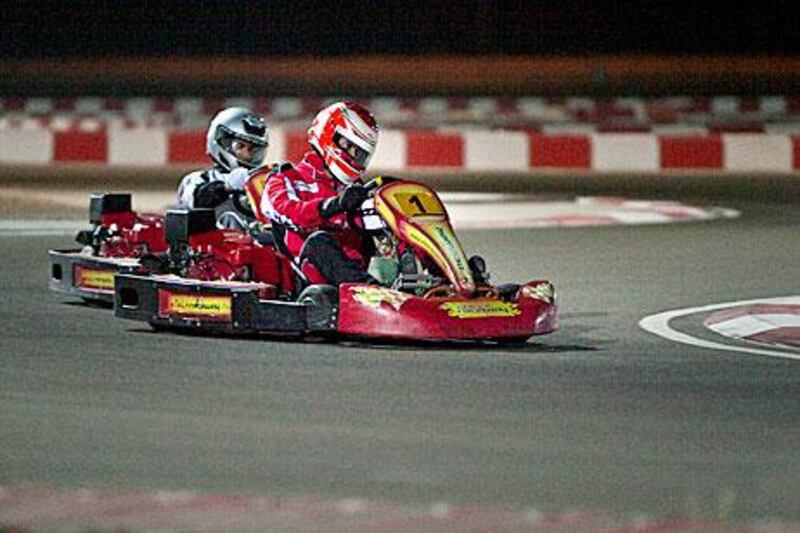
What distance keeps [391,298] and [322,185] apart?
95 centimetres

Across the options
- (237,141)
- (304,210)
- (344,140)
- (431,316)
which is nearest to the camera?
(431,316)

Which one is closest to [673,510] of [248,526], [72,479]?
[248,526]

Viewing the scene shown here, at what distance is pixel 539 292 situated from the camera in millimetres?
9094

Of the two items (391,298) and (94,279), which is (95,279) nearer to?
(94,279)

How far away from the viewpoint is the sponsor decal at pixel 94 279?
10.5 meters

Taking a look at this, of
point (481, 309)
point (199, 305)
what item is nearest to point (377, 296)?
point (481, 309)

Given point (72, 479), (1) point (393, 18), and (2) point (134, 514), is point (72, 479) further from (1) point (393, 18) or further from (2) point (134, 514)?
(1) point (393, 18)

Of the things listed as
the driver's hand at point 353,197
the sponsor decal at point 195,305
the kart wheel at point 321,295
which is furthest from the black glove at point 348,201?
the sponsor decal at point 195,305

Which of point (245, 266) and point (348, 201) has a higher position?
point (348, 201)

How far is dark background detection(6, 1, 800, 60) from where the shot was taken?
121 feet

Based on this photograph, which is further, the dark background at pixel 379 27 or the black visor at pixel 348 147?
the dark background at pixel 379 27

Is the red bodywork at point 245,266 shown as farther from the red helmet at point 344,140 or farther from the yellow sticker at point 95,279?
the yellow sticker at point 95,279

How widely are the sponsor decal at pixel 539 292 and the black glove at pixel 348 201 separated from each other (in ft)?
2.29

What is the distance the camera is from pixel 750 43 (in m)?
36.7
